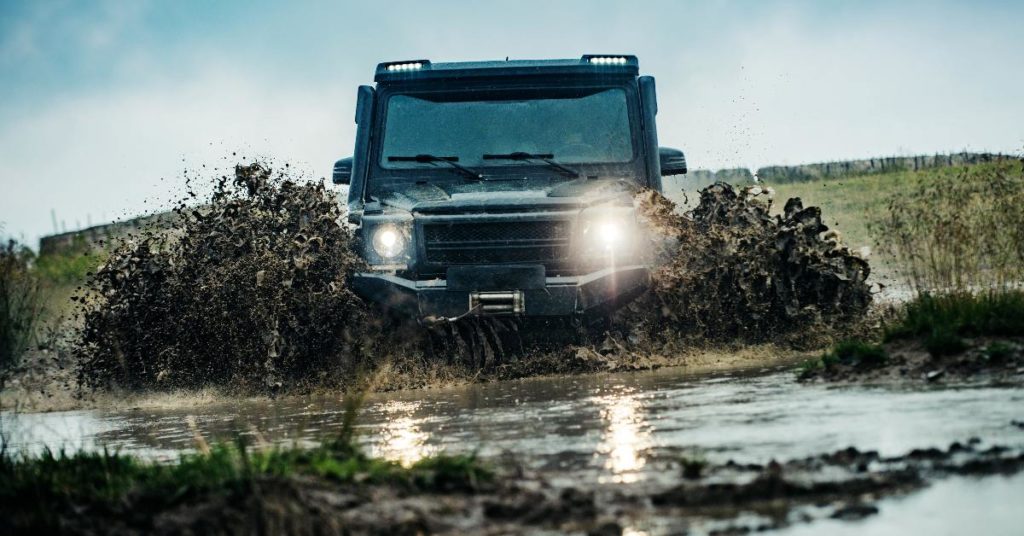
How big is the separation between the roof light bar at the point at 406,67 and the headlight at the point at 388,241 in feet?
5.13

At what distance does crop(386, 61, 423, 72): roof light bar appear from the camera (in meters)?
12.3

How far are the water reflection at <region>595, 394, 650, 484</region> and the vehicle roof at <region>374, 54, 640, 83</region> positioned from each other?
341cm

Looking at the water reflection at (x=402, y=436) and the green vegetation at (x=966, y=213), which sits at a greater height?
the green vegetation at (x=966, y=213)

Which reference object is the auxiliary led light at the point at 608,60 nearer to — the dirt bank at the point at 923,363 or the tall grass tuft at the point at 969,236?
the tall grass tuft at the point at 969,236

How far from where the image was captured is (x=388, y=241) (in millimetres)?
11539

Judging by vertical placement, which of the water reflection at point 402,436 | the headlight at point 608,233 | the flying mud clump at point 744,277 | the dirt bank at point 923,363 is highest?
the headlight at point 608,233

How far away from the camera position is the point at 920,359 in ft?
32.1

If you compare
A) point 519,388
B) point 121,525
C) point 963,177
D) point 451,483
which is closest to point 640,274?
point 519,388

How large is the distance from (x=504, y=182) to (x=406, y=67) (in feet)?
4.61

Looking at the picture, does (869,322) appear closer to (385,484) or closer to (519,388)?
(519,388)

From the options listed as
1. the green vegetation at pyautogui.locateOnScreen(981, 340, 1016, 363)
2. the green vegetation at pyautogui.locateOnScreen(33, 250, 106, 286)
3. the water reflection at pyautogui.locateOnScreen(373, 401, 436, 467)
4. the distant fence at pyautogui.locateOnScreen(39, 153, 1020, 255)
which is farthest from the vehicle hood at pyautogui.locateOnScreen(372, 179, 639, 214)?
the distant fence at pyautogui.locateOnScreen(39, 153, 1020, 255)

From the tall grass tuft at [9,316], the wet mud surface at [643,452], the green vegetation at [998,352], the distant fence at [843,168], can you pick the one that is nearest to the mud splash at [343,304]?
the wet mud surface at [643,452]

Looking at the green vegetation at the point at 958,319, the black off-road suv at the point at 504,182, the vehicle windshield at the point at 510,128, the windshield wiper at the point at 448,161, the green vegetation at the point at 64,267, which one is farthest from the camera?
the green vegetation at the point at 64,267

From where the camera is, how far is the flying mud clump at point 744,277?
12273 mm
